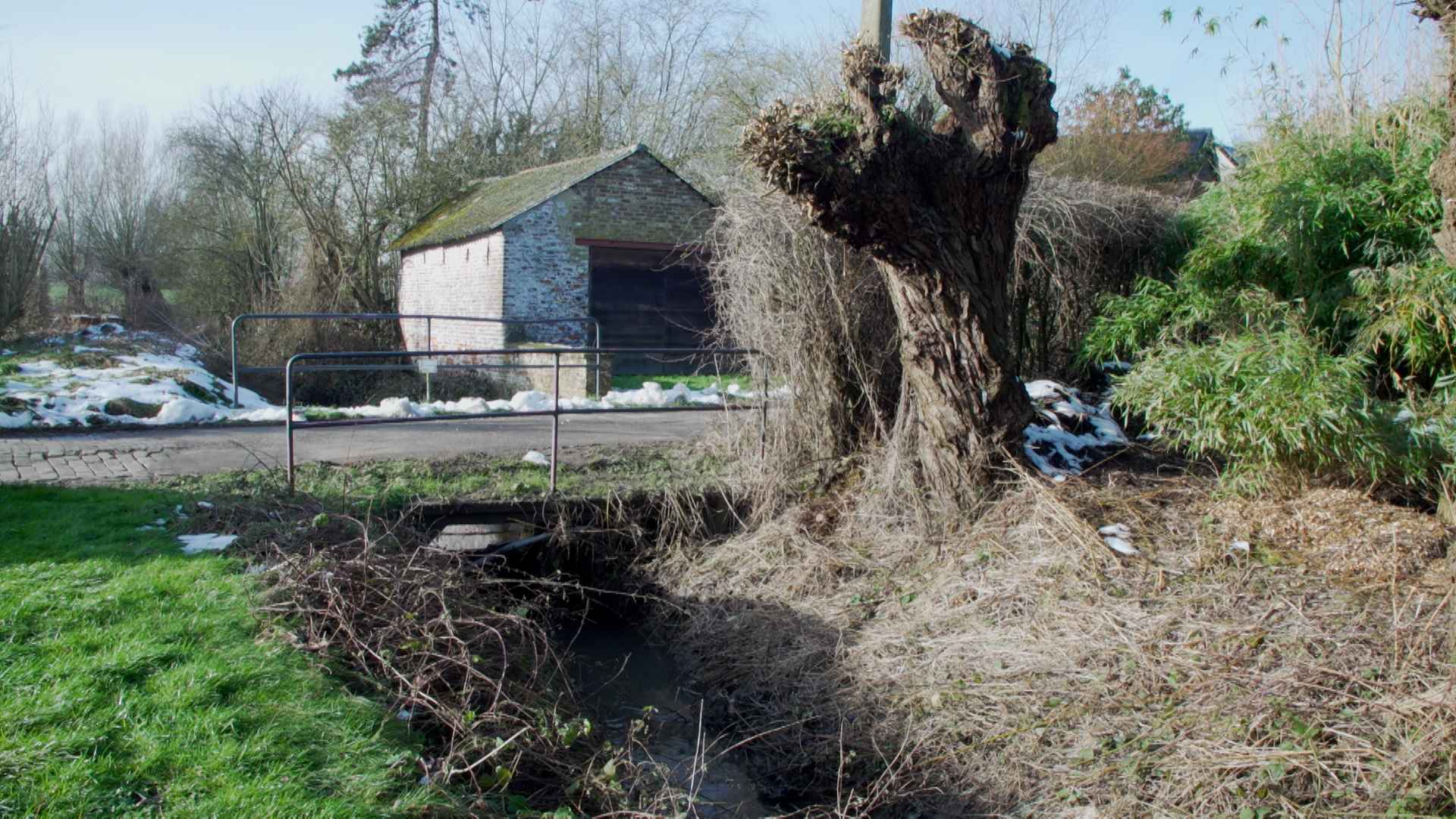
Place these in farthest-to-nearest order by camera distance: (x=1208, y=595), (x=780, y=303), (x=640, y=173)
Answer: (x=640, y=173), (x=780, y=303), (x=1208, y=595)

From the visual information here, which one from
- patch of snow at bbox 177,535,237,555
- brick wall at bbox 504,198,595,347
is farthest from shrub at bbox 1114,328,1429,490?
brick wall at bbox 504,198,595,347

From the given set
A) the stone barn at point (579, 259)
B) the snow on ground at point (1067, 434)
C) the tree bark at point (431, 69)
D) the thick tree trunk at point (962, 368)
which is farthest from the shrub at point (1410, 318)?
the tree bark at point (431, 69)

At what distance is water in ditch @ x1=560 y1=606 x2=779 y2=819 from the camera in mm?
4969

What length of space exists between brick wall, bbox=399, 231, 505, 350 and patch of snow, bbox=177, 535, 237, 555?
1013cm

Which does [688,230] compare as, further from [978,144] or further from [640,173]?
[978,144]

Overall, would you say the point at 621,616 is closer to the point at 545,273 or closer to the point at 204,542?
the point at 204,542

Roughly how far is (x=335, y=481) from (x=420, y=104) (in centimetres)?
2131

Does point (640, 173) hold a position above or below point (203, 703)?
above

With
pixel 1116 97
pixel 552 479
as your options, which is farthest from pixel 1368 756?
pixel 1116 97

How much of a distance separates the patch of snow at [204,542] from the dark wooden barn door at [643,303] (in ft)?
36.2

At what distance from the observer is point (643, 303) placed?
57.0ft

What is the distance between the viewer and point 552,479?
7246 millimetres

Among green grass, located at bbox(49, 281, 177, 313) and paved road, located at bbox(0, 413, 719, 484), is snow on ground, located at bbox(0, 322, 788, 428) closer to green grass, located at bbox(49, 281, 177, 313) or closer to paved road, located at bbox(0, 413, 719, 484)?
paved road, located at bbox(0, 413, 719, 484)

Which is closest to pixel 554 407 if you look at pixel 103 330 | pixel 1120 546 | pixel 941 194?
pixel 941 194
